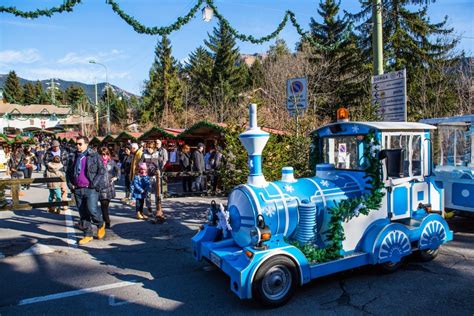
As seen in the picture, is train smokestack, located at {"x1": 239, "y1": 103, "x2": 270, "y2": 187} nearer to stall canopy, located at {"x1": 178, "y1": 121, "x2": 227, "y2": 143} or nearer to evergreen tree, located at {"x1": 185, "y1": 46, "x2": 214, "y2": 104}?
stall canopy, located at {"x1": 178, "y1": 121, "x2": 227, "y2": 143}

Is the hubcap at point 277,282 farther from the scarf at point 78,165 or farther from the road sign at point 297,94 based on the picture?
the scarf at point 78,165

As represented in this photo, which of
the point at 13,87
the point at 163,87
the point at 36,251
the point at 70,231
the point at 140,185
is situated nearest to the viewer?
the point at 36,251

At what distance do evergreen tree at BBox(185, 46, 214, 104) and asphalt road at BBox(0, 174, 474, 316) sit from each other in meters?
31.9

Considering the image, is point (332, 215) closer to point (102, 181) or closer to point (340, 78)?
point (102, 181)

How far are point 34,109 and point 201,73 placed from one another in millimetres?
52169

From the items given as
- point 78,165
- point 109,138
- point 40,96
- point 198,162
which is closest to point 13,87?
point 40,96

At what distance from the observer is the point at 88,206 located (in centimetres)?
650

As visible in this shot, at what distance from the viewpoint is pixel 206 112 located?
35.8 metres

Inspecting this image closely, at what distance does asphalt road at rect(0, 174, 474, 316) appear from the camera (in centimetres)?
391

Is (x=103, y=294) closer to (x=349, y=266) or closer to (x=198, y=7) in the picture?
(x=349, y=266)

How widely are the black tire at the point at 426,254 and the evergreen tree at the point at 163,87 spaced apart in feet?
125

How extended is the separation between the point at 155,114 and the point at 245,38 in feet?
115

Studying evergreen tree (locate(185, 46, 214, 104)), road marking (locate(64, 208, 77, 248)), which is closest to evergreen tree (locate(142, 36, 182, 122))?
evergreen tree (locate(185, 46, 214, 104))

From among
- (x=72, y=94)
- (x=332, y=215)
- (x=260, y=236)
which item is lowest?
(x=260, y=236)
